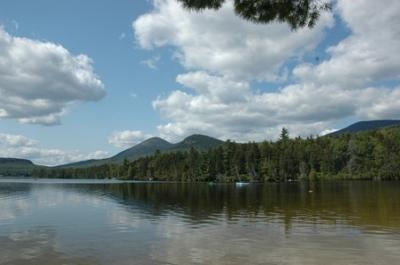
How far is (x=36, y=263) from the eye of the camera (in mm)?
24672

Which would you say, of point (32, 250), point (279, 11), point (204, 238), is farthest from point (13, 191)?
point (279, 11)

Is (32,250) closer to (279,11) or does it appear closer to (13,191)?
(279,11)

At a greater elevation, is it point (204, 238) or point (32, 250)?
point (204, 238)

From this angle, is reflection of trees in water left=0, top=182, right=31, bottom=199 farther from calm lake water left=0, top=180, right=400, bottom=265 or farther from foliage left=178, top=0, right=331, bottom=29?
foliage left=178, top=0, right=331, bottom=29

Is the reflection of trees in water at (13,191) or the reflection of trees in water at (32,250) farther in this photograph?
the reflection of trees in water at (13,191)

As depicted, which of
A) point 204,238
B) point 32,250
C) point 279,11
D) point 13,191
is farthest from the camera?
point 13,191

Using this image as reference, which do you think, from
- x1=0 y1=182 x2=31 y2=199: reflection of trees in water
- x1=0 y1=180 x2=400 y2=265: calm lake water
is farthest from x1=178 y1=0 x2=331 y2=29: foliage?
x1=0 y1=182 x2=31 y2=199: reflection of trees in water

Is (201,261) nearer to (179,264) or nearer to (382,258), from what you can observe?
(179,264)

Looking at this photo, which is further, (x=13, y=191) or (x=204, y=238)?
(x=13, y=191)

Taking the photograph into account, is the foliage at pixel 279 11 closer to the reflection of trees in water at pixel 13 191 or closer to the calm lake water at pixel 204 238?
the calm lake water at pixel 204 238

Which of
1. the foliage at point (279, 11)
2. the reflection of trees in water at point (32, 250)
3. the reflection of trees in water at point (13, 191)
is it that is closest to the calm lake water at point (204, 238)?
the reflection of trees in water at point (32, 250)

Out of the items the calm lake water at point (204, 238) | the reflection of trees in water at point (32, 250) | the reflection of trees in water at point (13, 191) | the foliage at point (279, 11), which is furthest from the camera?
the reflection of trees in water at point (13, 191)

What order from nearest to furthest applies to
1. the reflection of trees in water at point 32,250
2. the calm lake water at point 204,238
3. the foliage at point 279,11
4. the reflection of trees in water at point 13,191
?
1. the foliage at point 279,11
2. the reflection of trees in water at point 32,250
3. the calm lake water at point 204,238
4. the reflection of trees in water at point 13,191

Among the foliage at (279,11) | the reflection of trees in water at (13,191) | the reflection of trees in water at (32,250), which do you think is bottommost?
the reflection of trees in water at (32,250)
